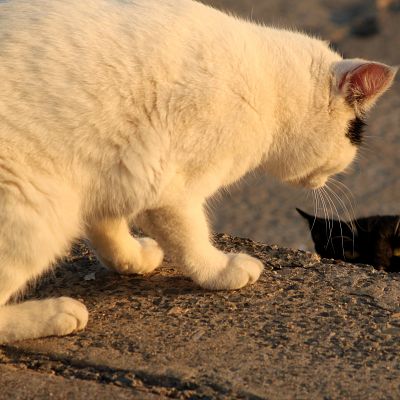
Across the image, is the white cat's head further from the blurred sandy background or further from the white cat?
the blurred sandy background

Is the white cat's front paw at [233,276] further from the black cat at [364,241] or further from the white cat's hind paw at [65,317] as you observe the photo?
the black cat at [364,241]

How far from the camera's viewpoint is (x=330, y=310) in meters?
3.64

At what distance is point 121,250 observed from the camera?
154 inches

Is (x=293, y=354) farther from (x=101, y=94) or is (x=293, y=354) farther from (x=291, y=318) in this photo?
(x=101, y=94)

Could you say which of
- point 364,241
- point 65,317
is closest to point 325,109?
point 65,317

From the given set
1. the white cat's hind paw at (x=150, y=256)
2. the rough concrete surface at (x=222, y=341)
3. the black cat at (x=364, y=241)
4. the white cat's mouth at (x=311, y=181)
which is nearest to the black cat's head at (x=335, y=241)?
the black cat at (x=364, y=241)

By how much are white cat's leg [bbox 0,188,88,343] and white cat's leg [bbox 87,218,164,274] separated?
394 mm

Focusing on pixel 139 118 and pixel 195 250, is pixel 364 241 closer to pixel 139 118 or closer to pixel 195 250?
pixel 195 250

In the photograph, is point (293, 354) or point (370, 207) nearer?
point (293, 354)

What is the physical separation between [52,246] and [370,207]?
6.61 m

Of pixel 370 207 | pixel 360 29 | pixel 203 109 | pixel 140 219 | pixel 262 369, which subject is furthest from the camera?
pixel 360 29

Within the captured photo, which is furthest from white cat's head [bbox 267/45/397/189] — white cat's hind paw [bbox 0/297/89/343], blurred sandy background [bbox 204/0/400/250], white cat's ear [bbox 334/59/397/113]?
blurred sandy background [bbox 204/0/400/250]

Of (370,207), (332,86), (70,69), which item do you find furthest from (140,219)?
(370,207)

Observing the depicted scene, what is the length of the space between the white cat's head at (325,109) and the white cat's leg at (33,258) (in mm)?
1010
